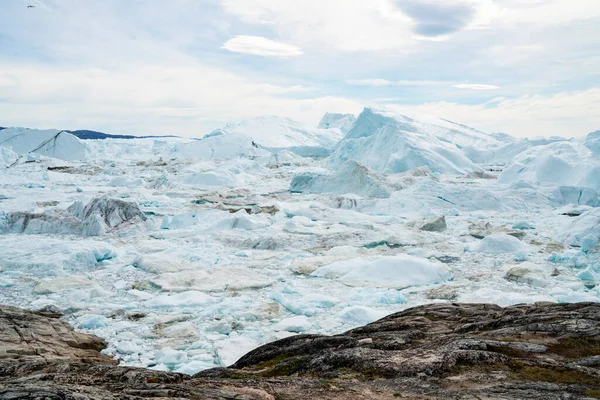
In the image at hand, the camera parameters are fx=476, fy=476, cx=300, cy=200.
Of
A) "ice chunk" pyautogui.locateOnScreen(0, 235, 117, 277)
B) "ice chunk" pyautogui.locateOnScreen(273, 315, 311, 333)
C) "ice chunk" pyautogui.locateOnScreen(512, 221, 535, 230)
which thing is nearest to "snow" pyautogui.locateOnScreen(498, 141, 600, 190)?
"ice chunk" pyautogui.locateOnScreen(512, 221, 535, 230)

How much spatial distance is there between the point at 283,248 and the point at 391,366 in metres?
9.76

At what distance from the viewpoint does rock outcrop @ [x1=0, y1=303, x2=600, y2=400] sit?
11.4 feet

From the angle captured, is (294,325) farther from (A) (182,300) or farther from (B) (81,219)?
(B) (81,219)

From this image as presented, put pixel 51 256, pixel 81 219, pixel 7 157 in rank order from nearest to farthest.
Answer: pixel 51 256
pixel 81 219
pixel 7 157

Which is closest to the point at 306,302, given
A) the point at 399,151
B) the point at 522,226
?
the point at 522,226

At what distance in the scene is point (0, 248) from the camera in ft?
39.4

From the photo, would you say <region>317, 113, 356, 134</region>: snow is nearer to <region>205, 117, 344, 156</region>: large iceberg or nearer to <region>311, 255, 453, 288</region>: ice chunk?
<region>205, 117, 344, 156</region>: large iceberg

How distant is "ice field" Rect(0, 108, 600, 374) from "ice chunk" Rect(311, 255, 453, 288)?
0.04 metres

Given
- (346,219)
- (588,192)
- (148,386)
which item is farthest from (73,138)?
(148,386)

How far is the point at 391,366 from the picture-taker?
13.9ft

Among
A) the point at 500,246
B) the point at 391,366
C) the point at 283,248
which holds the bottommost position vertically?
the point at 283,248

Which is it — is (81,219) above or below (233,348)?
above

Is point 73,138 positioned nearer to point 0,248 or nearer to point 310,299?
point 0,248

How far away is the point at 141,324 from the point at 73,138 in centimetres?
4288
